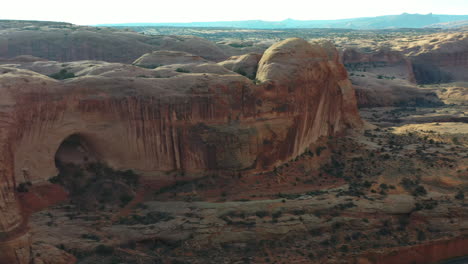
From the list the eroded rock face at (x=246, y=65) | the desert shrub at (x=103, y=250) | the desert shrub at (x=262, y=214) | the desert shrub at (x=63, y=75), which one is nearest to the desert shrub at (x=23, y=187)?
the desert shrub at (x=103, y=250)

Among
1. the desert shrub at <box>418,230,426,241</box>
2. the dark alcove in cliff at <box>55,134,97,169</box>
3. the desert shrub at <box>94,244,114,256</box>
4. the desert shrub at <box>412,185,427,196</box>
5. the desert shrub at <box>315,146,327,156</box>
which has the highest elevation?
the dark alcove in cliff at <box>55,134,97,169</box>

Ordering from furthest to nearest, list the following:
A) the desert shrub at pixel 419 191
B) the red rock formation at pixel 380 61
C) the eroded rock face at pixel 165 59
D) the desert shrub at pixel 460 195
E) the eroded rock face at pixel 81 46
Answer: the red rock formation at pixel 380 61
the eroded rock face at pixel 81 46
the eroded rock face at pixel 165 59
the desert shrub at pixel 419 191
the desert shrub at pixel 460 195

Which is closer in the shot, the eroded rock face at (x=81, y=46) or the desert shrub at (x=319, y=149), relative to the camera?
the desert shrub at (x=319, y=149)

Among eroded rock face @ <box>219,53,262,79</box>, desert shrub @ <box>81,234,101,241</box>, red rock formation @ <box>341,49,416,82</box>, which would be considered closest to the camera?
desert shrub @ <box>81,234,101,241</box>

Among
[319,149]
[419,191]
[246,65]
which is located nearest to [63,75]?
[246,65]

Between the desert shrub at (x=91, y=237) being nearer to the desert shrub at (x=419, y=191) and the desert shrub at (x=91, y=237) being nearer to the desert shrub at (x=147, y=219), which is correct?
the desert shrub at (x=147, y=219)

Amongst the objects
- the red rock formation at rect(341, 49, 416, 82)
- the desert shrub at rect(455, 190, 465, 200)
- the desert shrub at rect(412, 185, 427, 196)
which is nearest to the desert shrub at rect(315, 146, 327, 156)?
the desert shrub at rect(412, 185, 427, 196)

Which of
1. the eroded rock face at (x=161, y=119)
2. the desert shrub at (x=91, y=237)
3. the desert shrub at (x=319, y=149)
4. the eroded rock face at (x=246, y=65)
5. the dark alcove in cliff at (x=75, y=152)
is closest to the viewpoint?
the desert shrub at (x=91, y=237)

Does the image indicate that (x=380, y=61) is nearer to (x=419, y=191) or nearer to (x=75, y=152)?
(x=419, y=191)

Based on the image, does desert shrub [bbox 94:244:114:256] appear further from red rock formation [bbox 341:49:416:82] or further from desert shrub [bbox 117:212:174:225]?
red rock formation [bbox 341:49:416:82]
